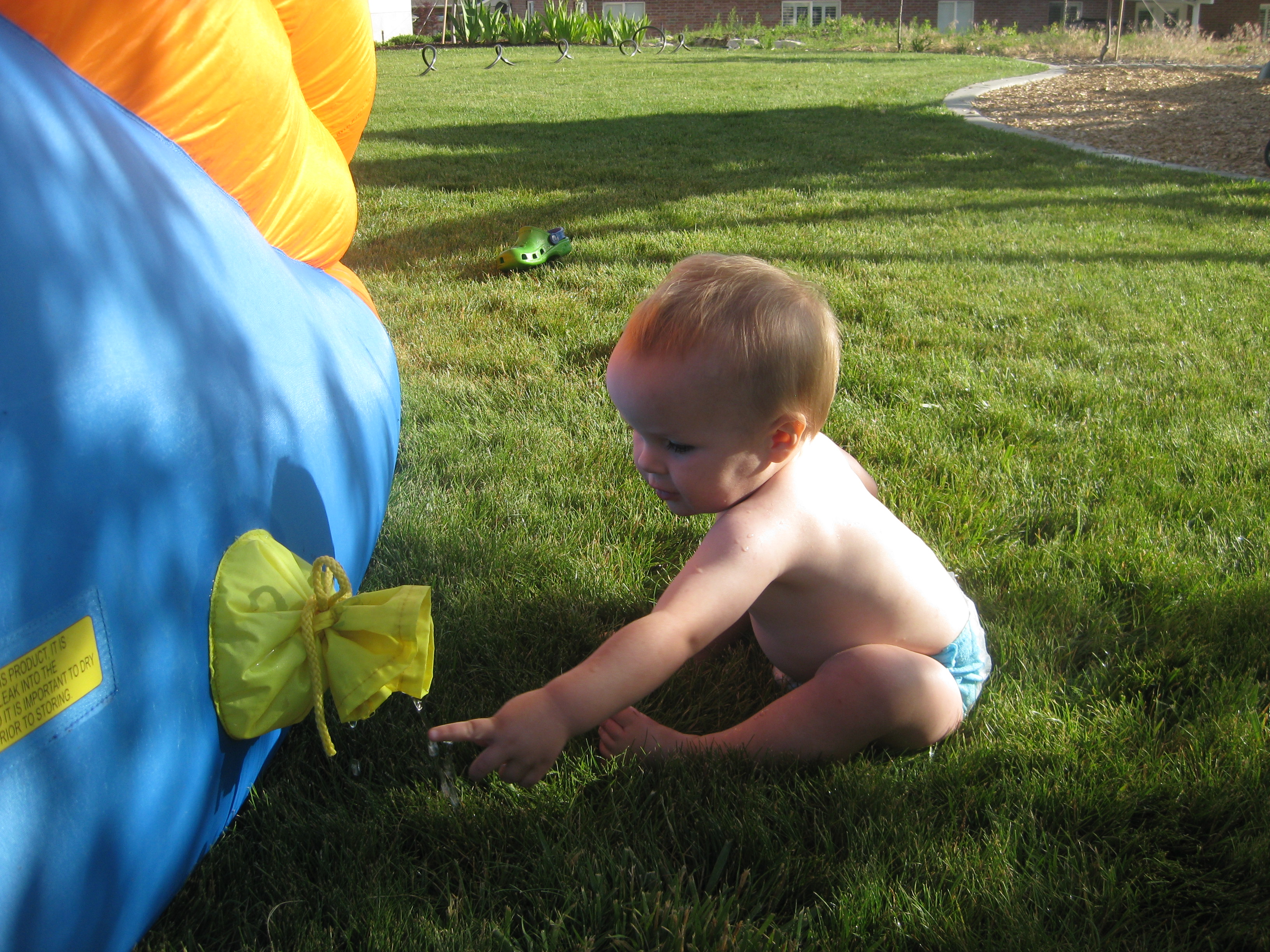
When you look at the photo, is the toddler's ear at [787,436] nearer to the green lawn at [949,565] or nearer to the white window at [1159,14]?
the green lawn at [949,565]

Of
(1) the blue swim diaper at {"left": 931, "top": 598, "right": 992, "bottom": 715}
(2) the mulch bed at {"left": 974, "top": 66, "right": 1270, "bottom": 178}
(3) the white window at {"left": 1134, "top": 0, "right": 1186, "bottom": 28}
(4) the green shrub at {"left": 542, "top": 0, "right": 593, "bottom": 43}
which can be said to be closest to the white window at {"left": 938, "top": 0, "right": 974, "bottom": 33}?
(3) the white window at {"left": 1134, "top": 0, "right": 1186, "bottom": 28}

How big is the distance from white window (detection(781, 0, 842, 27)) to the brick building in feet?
0.07

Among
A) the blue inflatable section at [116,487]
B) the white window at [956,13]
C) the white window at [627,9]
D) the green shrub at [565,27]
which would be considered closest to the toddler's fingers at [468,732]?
the blue inflatable section at [116,487]

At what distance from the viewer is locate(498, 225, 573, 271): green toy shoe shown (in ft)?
16.1

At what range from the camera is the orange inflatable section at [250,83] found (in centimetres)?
173

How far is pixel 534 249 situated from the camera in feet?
16.4

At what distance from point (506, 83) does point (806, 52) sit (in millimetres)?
12133

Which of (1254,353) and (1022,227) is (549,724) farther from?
(1022,227)

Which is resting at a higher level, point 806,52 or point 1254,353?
point 806,52

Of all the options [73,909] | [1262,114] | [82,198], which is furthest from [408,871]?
[1262,114]

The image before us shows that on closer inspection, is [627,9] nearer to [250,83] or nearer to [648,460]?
[250,83]

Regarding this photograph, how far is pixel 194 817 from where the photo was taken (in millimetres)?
1385

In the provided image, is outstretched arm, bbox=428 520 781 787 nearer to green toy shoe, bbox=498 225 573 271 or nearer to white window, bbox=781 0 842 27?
green toy shoe, bbox=498 225 573 271

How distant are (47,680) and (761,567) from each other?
40.4 inches
